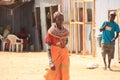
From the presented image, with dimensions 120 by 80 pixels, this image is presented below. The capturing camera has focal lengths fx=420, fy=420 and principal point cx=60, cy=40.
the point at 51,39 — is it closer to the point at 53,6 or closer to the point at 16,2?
the point at 53,6

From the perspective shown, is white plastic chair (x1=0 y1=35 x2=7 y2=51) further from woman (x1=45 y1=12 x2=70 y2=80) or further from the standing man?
woman (x1=45 y1=12 x2=70 y2=80)

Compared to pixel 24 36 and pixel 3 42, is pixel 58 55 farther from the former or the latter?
pixel 24 36

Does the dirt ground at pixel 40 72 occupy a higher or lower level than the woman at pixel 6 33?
lower

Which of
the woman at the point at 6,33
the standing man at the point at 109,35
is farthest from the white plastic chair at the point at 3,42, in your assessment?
the standing man at the point at 109,35

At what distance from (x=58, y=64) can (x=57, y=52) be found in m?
0.22

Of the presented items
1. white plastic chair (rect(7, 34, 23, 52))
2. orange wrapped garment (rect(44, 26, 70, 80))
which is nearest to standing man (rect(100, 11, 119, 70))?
orange wrapped garment (rect(44, 26, 70, 80))

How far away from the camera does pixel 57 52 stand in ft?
24.3

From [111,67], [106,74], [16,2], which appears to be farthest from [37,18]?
[106,74]

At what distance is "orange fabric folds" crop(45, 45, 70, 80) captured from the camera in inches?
291

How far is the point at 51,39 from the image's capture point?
7.39m

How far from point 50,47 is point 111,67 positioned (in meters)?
6.46

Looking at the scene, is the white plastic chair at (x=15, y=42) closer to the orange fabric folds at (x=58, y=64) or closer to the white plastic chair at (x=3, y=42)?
the white plastic chair at (x=3, y=42)

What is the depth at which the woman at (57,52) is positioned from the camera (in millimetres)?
7336

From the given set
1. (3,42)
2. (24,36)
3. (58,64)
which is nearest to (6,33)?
(3,42)
